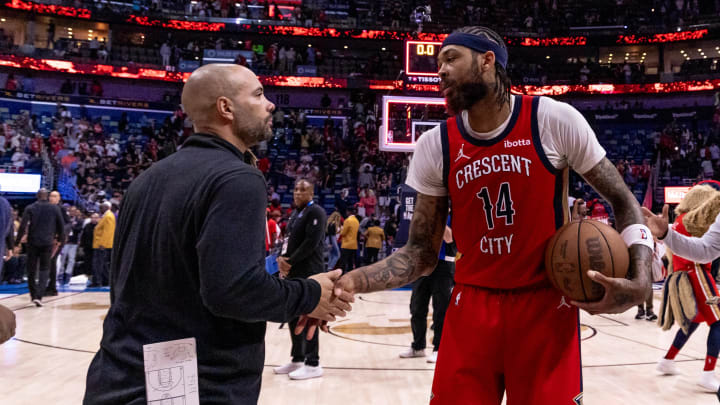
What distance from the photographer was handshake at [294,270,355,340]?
2172 millimetres

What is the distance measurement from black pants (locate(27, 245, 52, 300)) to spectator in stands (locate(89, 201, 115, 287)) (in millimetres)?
2203

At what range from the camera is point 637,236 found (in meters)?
2.15

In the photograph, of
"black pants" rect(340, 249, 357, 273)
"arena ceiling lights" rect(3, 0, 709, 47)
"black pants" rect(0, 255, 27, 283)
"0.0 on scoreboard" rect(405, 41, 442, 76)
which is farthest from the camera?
"arena ceiling lights" rect(3, 0, 709, 47)

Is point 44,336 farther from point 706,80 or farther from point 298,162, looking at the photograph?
point 706,80

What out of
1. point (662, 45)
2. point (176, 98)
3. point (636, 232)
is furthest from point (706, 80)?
point (636, 232)

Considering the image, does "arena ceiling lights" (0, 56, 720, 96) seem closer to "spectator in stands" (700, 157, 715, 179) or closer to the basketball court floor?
"spectator in stands" (700, 157, 715, 179)

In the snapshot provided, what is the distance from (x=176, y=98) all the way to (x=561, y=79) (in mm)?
18006

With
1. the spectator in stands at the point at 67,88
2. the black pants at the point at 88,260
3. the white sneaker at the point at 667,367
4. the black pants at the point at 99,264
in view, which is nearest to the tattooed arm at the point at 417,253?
the white sneaker at the point at 667,367

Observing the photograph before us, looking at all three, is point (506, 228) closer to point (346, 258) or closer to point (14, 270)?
point (346, 258)

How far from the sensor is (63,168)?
1956 cm

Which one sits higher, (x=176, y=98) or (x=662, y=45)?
(x=662, y=45)

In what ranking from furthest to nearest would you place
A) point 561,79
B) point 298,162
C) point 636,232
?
point 561,79 < point 298,162 < point 636,232

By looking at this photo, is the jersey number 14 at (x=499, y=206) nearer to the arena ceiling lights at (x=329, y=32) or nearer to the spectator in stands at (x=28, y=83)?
the arena ceiling lights at (x=329, y=32)

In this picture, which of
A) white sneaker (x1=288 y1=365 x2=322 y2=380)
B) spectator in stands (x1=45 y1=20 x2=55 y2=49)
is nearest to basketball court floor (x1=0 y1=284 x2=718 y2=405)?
white sneaker (x1=288 y1=365 x2=322 y2=380)
